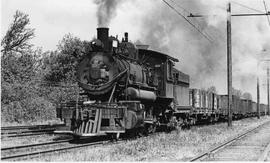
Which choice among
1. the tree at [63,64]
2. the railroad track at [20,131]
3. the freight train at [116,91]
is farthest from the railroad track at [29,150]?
the tree at [63,64]

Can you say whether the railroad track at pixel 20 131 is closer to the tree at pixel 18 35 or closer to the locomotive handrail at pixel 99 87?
the locomotive handrail at pixel 99 87

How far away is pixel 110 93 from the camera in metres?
15.7

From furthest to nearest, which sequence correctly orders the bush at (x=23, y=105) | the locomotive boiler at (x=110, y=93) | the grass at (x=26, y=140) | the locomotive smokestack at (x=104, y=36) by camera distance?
1. the bush at (x=23, y=105)
2. the locomotive smokestack at (x=104, y=36)
3. the locomotive boiler at (x=110, y=93)
4. the grass at (x=26, y=140)

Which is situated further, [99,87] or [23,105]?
[23,105]

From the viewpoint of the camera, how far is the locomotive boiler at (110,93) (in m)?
14.6

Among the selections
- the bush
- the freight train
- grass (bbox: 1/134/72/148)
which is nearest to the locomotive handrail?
the freight train

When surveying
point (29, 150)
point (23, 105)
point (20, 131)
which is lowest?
point (29, 150)

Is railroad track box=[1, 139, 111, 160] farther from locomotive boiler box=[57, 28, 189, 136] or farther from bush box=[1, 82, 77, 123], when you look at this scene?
bush box=[1, 82, 77, 123]

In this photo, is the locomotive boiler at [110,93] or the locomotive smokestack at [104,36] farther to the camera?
the locomotive smokestack at [104,36]

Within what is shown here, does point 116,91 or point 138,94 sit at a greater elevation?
point 116,91

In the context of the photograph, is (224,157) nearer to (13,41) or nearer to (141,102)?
(141,102)

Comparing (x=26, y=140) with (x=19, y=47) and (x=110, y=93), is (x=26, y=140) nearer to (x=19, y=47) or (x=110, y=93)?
(x=110, y=93)

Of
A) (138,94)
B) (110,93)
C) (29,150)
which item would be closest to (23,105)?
(110,93)

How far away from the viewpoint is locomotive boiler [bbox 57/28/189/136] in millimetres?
14578
